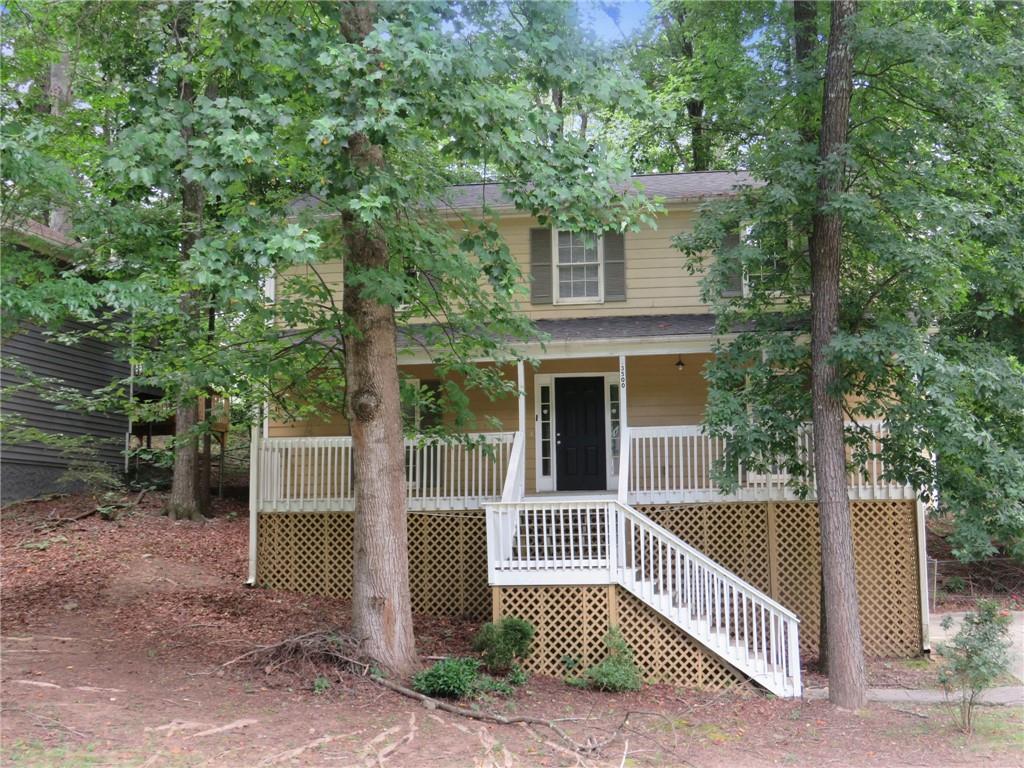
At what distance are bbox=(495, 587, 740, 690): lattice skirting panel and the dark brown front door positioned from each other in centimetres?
397

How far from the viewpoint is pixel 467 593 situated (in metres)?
13.1

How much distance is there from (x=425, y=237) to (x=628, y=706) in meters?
5.48

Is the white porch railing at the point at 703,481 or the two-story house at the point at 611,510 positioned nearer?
the two-story house at the point at 611,510

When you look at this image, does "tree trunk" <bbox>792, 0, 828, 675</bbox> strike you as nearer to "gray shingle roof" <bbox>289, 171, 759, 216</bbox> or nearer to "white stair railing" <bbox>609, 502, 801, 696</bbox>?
"white stair railing" <bbox>609, 502, 801, 696</bbox>

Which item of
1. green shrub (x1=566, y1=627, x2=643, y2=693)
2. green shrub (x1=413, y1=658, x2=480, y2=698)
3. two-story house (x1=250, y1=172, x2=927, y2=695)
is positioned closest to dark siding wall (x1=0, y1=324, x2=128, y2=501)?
two-story house (x1=250, y1=172, x2=927, y2=695)

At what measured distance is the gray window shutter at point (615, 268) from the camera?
14727mm

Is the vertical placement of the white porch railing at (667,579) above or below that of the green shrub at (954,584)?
above

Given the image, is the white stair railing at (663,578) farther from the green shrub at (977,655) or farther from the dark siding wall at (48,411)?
the dark siding wall at (48,411)

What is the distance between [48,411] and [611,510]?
12.2 m

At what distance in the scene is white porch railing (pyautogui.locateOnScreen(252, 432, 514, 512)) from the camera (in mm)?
13023

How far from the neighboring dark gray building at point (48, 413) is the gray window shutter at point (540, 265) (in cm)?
691

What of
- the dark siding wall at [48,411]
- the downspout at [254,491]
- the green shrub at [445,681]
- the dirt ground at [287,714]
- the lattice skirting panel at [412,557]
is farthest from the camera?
the dark siding wall at [48,411]

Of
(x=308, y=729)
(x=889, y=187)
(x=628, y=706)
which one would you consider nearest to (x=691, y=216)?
(x=889, y=187)

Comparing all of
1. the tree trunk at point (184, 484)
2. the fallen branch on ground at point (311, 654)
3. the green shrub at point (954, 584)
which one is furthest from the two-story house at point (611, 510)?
the green shrub at point (954, 584)
